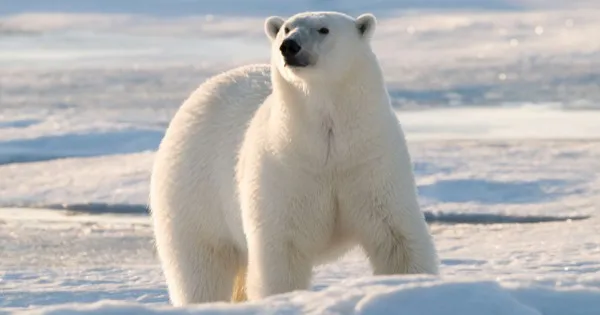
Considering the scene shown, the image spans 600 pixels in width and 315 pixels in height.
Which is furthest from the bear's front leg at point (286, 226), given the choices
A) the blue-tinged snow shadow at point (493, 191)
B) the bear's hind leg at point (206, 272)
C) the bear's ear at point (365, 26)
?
the blue-tinged snow shadow at point (493, 191)

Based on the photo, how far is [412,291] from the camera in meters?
2.57

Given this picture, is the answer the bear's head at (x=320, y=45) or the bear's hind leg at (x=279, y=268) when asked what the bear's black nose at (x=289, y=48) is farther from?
the bear's hind leg at (x=279, y=268)

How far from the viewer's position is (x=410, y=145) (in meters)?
8.00

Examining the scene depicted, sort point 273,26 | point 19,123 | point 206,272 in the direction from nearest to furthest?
1. point 273,26
2. point 206,272
3. point 19,123

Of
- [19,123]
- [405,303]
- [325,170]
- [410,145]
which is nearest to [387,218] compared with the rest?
[325,170]

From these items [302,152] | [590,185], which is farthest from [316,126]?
[590,185]

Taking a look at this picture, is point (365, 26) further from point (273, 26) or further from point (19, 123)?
point (19, 123)

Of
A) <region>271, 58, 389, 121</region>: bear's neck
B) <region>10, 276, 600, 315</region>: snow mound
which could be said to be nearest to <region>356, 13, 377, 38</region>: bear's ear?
<region>271, 58, 389, 121</region>: bear's neck

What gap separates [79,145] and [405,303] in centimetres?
618

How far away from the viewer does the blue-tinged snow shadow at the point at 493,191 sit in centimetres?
660

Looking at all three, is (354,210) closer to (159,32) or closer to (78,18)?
(159,32)

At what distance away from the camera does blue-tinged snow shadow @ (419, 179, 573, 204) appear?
6.60 meters

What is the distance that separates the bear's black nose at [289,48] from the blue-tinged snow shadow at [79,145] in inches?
189

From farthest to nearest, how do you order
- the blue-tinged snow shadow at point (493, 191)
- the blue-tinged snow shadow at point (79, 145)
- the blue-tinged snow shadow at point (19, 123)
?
1. the blue-tinged snow shadow at point (19, 123)
2. the blue-tinged snow shadow at point (79, 145)
3. the blue-tinged snow shadow at point (493, 191)
